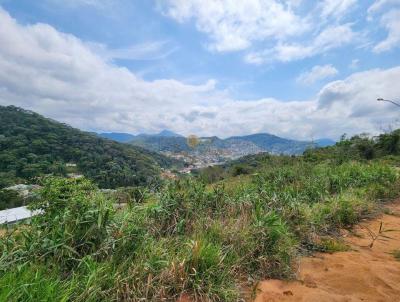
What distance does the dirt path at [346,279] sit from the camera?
2.85 m

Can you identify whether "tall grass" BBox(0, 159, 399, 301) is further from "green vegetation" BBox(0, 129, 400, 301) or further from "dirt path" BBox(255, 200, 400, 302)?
"dirt path" BBox(255, 200, 400, 302)

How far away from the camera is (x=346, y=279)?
10.4ft

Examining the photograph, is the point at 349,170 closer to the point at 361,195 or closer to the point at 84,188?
the point at 361,195

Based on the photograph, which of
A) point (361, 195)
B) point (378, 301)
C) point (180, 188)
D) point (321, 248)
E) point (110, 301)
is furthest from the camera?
point (361, 195)

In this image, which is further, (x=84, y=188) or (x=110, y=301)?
(x=84, y=188)

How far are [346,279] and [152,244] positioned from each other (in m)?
2.11

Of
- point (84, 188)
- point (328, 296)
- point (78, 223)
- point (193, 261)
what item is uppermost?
point (84, 188)

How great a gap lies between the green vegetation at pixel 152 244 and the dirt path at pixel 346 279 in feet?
0.66

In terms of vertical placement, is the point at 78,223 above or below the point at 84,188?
below

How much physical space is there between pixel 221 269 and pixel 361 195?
15.1 ft

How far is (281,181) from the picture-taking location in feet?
21.6

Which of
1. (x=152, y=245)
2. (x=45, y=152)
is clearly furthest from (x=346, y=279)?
(x=45, y=152)

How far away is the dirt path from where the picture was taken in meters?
2.85

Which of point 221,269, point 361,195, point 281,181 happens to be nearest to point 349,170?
point 361,195
